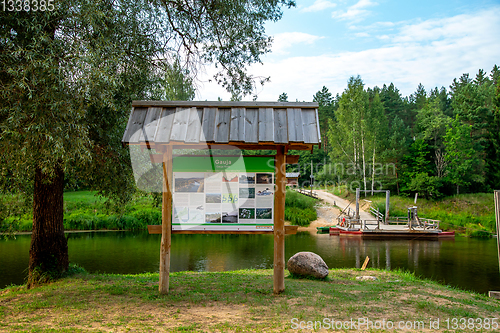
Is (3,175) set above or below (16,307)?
above

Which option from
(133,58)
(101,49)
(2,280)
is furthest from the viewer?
(2,280)

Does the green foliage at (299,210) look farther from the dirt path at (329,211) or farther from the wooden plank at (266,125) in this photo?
the wooden plank at (266,125)

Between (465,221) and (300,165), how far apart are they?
2349 centimetres

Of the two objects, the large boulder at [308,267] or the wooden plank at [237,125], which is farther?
the large boulder at [308,267]

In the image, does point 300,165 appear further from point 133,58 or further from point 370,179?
point 133,58

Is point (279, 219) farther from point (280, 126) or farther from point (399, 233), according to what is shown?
point (399, 233)

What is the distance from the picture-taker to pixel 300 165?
46375mm

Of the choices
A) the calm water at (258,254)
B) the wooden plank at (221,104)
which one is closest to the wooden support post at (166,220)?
the wooden plank at (221,104)

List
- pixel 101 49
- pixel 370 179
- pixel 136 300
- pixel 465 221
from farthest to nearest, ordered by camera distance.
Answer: pixel 370 179, pixel 465 221, pixel 101 49, pixel 136 300

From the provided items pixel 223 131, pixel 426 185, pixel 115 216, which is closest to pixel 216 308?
pixel 223 131

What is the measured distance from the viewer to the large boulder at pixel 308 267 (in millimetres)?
8141

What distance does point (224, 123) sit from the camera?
515 centimetres

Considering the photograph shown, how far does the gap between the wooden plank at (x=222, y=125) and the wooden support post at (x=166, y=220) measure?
881mm

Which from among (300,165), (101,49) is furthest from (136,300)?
(300,165)
